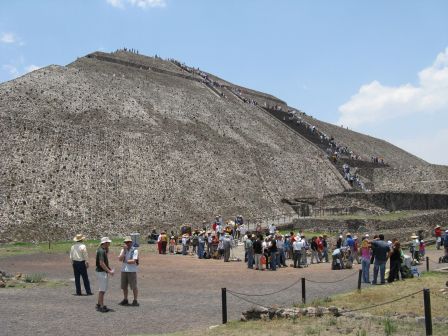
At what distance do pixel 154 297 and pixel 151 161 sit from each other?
22604 millimetres

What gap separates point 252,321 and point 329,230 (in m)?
22.5

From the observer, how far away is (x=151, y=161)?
36.7 metres

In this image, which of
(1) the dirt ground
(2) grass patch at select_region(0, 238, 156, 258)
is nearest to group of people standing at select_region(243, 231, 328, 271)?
(1) the dirt ground

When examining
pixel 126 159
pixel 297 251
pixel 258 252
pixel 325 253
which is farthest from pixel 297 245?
pixel 126 159

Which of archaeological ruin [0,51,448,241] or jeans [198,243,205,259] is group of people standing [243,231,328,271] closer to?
jeans [198,243,205,259]

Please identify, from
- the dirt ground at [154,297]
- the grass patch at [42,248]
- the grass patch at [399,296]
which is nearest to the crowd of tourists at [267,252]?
the dirt ground at [154,297]

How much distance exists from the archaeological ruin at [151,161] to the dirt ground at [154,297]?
7047 mm

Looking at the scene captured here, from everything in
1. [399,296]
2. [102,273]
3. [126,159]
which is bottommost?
[399,296]

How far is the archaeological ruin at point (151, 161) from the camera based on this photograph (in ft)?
97.7

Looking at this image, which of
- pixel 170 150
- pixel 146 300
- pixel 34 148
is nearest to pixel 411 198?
pixel 170 150

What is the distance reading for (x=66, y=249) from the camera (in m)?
25.5

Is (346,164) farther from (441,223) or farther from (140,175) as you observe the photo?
(140,175)

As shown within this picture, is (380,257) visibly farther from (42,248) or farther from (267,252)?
(42,248)

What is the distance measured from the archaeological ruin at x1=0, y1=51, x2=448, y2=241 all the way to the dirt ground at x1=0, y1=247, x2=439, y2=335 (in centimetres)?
705
